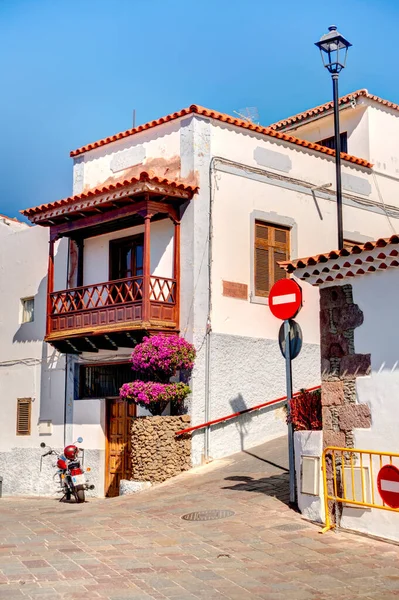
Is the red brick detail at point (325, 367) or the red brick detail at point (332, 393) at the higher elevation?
the red brick detail at point (325, 367)

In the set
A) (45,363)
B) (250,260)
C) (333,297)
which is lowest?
(45,363)

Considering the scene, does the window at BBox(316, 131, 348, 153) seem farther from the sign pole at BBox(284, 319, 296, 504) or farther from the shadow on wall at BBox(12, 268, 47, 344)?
the sign pole at BBox(284, 319, 296, 504)

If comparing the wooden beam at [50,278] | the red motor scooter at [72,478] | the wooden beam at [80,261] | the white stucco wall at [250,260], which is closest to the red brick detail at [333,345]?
the red motor scooter at [72,478]

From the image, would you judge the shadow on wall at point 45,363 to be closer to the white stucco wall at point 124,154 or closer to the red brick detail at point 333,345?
the white stucco wall at point 124,154

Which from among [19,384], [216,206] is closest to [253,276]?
[216,206]

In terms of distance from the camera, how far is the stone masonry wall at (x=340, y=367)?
9.31 metres

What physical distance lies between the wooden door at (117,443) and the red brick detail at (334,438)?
27.6 ft

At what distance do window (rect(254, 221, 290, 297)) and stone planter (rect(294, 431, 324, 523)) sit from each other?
26.4 ft

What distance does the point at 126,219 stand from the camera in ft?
59.6

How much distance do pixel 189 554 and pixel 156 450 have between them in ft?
22.8

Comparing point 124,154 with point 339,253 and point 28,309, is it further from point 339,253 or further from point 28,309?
point 339,253

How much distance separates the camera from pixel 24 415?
65.0 ft

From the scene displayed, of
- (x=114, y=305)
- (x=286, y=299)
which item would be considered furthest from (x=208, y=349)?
(x=286, y=299)

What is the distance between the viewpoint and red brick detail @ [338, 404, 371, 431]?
9.14 metres
